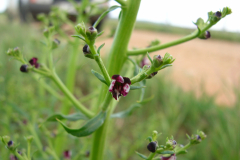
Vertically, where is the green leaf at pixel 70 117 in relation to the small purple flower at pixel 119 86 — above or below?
below

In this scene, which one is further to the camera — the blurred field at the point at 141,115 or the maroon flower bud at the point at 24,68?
the blurred field at the point at 141,115

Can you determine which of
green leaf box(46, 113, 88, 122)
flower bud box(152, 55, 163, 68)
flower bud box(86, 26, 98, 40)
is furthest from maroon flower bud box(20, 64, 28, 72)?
flower bud box(152, 55, 163, 68)

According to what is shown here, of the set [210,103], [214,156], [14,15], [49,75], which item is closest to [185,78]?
[210,103]

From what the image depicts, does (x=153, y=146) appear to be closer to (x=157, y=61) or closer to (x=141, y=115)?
(x=157, y=61)

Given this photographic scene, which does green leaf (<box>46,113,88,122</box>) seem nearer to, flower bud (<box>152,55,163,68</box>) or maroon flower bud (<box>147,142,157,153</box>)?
maroon flower bud (<box>147,142,157,153</box>)

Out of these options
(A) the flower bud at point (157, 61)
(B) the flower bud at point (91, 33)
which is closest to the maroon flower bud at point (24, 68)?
(B) the flower bud at point (91, 33)

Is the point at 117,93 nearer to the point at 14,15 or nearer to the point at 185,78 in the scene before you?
the point at 185,78

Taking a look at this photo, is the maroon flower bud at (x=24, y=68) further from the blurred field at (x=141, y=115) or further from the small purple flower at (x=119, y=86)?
the blurred field at (x=141, y=115)

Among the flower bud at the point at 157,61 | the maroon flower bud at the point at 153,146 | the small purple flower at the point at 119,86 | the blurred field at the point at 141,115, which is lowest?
the blurred field at the point at 141,115

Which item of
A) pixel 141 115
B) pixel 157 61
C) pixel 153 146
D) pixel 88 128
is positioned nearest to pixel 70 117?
pixel 88 128
